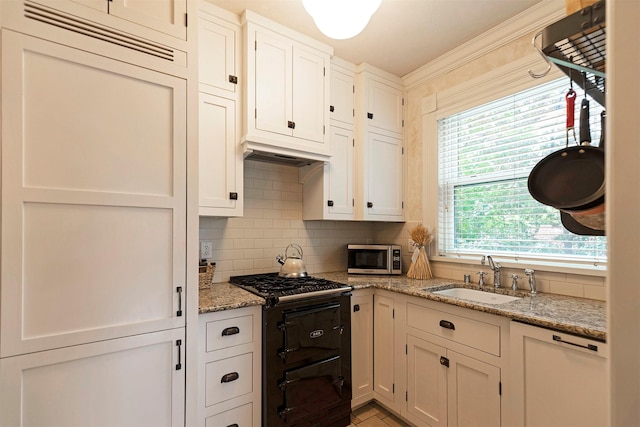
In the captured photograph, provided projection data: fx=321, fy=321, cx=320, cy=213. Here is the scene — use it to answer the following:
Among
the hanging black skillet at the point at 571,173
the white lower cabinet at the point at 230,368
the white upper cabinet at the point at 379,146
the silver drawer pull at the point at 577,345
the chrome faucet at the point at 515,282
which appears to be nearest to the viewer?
the hanging black skillet at the point at 571,173

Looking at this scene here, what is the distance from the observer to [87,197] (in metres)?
1.28

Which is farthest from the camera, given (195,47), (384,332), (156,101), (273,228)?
(273,228)

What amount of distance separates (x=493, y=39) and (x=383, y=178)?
132 cm

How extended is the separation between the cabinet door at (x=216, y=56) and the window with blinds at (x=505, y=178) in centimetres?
180

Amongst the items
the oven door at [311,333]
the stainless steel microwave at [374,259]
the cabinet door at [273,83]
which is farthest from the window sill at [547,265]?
the cabinet door at [273,83]

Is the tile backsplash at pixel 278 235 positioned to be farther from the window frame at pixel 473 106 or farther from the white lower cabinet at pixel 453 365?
the white lower cabinet at pixel 453 365

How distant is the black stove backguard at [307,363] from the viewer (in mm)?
1882

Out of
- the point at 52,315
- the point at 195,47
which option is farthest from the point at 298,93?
the point at 52,315

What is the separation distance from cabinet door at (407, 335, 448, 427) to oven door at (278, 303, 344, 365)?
1.71 feet

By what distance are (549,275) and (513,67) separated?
145 centimetres

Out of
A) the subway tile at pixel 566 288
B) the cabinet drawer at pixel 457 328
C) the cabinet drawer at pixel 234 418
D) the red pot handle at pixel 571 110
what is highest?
the red pot handle at pixel 571 110

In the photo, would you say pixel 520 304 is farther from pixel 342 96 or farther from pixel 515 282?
pixel 342 96

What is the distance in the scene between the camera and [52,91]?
1.22 metres

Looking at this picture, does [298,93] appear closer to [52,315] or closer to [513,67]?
[513,67]
